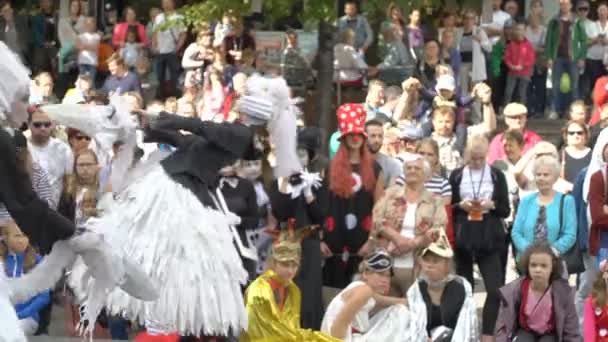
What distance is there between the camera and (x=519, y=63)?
19938 mm

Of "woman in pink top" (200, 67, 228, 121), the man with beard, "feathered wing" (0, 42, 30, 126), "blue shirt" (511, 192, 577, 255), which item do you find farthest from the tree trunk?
"feathered wing" (0, 42, 30, 126)

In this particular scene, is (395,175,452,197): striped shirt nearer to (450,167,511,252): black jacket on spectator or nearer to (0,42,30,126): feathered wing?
(450,167,511,252): black jacket on spectator

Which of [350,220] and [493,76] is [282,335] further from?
[493,76]

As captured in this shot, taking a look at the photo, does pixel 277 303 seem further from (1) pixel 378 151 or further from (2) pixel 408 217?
(1) pixel 378 151

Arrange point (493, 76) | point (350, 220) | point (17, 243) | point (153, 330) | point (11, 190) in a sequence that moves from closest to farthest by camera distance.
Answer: point (11, 190) → point (153, 330) → point (17, 243) → point (350, 220) → point (493, 76)

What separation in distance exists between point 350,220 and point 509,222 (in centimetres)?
126

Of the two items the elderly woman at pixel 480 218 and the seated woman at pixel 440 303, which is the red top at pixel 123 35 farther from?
the seated woman at pixel 440 303

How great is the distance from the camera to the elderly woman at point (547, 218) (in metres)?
12.5

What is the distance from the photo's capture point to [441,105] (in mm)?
15578

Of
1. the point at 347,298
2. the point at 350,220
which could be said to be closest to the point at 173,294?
the point at 347,298

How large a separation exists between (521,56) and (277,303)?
9.81 metres

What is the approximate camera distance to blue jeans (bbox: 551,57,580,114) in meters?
19.8

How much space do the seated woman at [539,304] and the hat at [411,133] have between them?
3244 millimetres

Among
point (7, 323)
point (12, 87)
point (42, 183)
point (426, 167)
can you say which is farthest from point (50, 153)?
point (7, 323)
